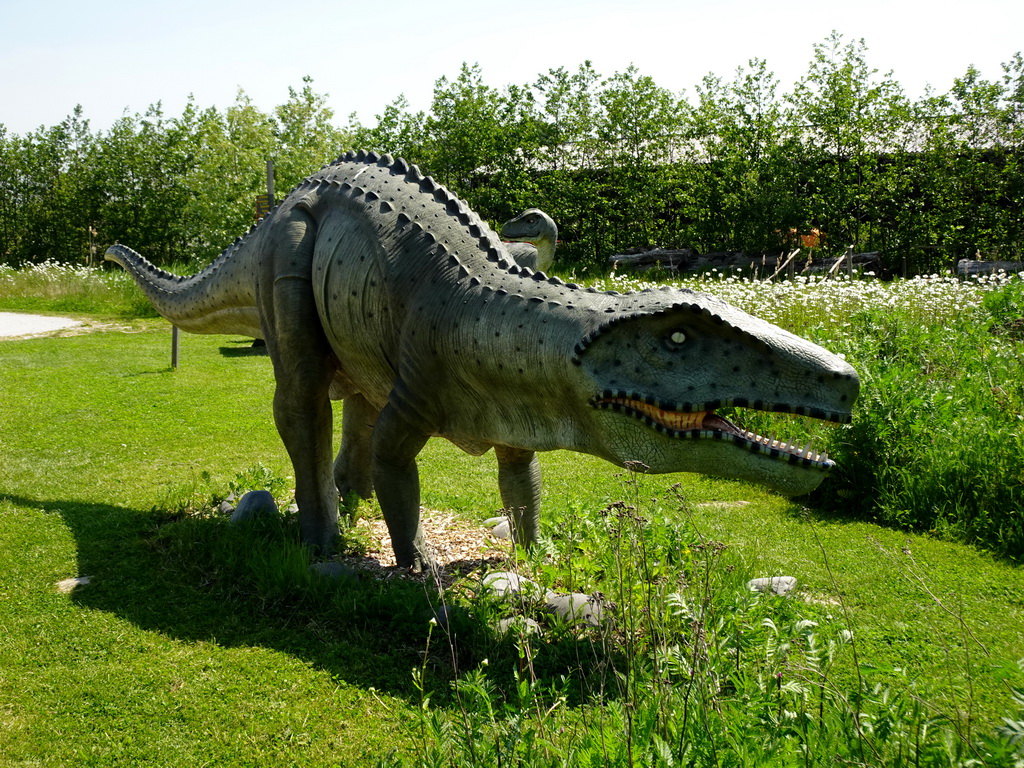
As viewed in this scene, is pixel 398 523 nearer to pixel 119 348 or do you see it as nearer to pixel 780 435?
pixel 780 435

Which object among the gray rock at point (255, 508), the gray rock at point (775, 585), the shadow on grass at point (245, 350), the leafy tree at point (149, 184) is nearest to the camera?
the gray rock at point (775, 585)

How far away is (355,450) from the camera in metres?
5.73

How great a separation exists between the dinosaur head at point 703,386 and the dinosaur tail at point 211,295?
8.99 feet

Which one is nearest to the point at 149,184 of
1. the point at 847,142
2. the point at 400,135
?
the point at 400,135

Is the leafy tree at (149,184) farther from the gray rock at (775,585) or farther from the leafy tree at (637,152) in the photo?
Result: the gray rock at (775,585)

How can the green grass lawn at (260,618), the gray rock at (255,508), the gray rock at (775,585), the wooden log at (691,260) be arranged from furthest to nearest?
1. the wooden log at (691,260)
2. the gray rock at (255,508)
3. the gray rock at (775,585)
4. the green grass lawn at (260,618)

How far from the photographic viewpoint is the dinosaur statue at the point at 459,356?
3008 mm

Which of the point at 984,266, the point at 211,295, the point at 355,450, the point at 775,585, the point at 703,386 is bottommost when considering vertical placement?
the point at 775,585

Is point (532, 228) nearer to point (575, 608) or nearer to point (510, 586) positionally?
point (510, 586)

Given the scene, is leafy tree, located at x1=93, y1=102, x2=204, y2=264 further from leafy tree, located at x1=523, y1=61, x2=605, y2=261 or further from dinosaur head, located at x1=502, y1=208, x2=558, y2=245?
dinosaur head, located at x1=502, y1=208, x2=558, y2=245

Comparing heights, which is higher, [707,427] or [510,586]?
[707,427]

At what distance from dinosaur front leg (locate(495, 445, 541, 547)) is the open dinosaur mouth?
1.47 m

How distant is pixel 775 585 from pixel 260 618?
8.47ft

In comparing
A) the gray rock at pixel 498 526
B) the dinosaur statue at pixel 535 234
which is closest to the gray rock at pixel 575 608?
the gray rock at pixel 498 526
